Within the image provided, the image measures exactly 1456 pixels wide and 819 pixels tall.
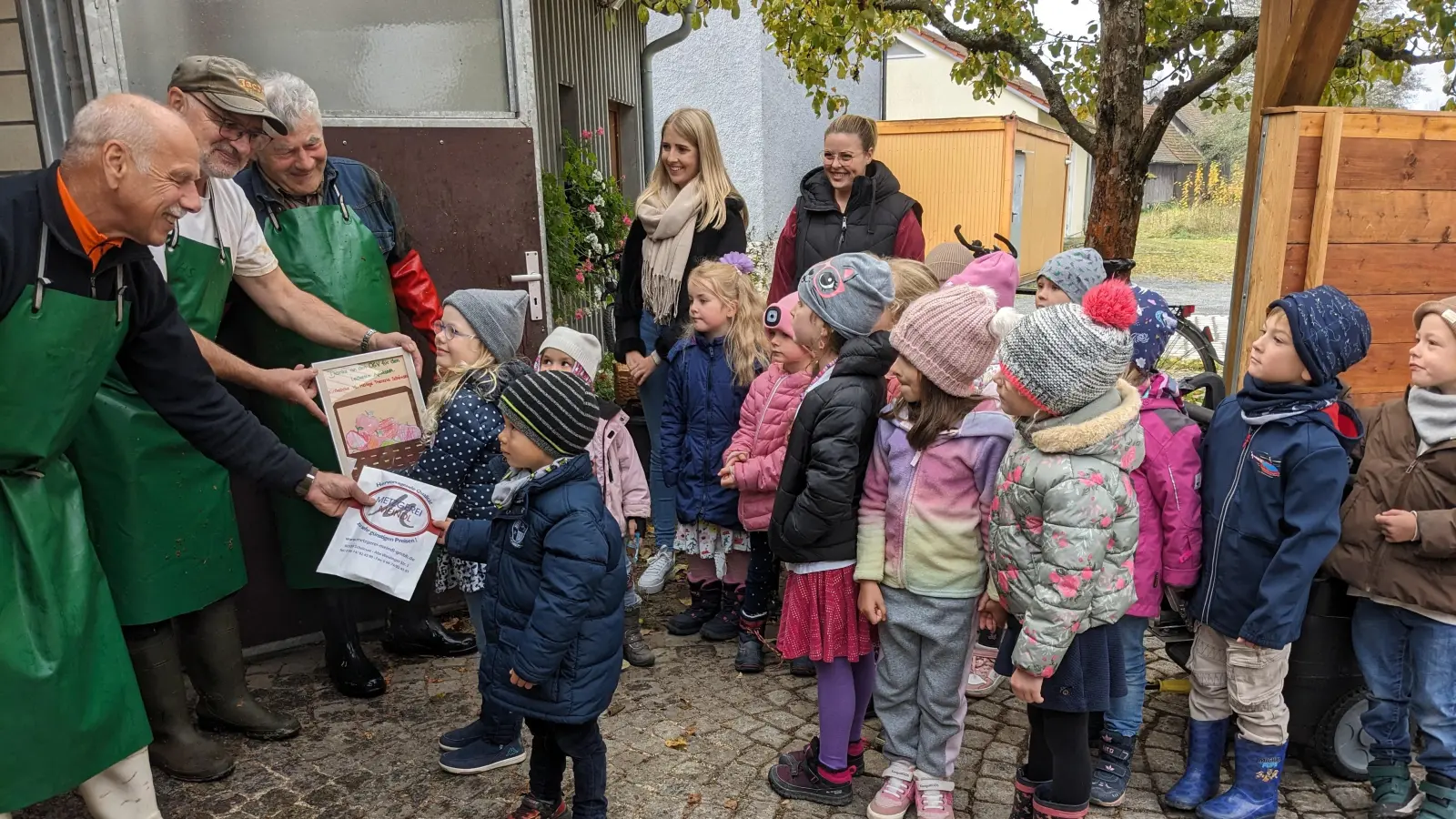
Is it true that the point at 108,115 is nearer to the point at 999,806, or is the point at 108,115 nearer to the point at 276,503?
the point at 276,503

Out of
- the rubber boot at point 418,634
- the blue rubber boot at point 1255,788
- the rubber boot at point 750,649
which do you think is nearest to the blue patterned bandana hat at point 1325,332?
the blue rubber boot at point 1255,788

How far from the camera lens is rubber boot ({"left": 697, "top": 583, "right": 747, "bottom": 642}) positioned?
4.40 metres

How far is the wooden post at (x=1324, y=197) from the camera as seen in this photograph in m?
4.09

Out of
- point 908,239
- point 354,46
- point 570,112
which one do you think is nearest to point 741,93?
point 570,112

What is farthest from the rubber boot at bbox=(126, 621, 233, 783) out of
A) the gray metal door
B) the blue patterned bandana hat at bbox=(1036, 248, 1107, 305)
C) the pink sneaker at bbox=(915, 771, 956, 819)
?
the gray metal door

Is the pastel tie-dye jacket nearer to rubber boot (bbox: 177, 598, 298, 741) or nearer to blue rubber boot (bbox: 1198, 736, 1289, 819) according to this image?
blue rubber boot (bbox: 1198, 736, 1289, 819)

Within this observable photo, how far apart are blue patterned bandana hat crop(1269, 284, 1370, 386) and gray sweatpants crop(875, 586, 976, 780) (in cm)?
121

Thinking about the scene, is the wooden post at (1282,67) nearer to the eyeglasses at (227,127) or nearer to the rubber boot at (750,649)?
the rubber boot at (750,649)

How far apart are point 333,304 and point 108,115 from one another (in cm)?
141

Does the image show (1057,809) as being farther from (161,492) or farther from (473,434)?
(161,492)

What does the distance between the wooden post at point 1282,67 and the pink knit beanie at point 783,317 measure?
6.72 feet

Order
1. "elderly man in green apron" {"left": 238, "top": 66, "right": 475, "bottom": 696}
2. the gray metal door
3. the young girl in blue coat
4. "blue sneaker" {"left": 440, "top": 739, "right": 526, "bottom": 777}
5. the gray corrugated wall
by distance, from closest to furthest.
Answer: "blue sneaker" {"left": 440, "top": 739, "right": 526, "bottom": 777}
"elderly man in green apron" {"left": 238, "top": 66, "right": 475, "bottom": 696}
the young girl in blue coat
the gray corrugated wall
the gray metal door

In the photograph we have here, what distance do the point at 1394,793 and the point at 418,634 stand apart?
3691 mm

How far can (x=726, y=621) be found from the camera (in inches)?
175
